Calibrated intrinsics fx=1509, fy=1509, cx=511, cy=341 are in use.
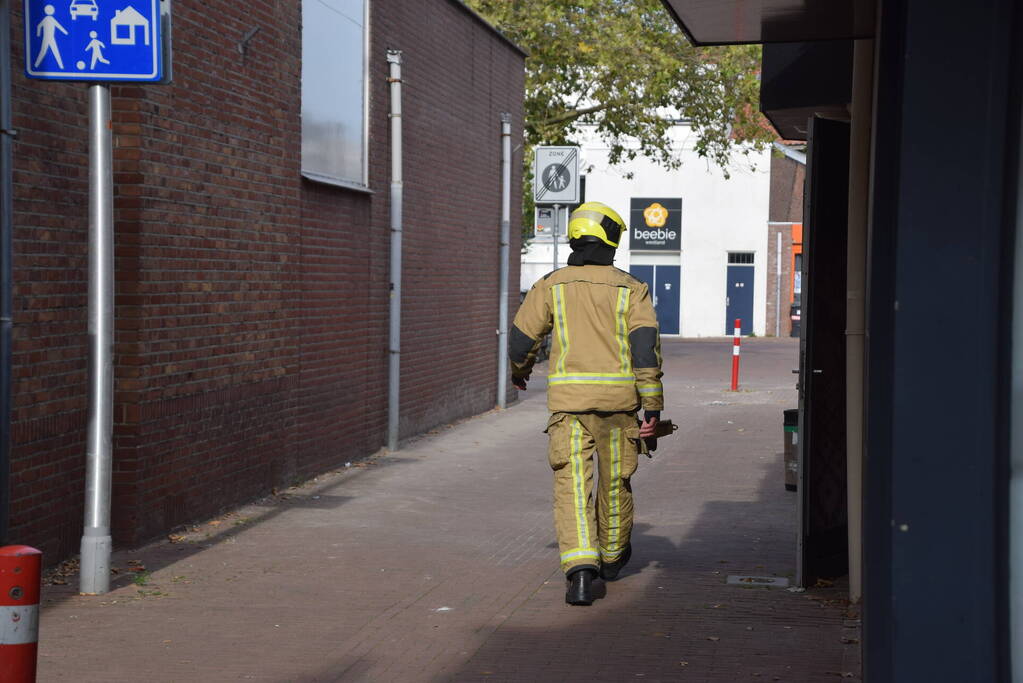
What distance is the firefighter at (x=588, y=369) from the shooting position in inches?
285

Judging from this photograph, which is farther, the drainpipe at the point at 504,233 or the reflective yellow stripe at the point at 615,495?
the drainpipe at the point at 504,233

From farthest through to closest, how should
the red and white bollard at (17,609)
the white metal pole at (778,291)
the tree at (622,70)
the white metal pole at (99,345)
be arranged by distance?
the white metal pole at (778,291)
the tree at (622,70)
the white metal pole at (99,345)
the red and white bollard at (17,609)

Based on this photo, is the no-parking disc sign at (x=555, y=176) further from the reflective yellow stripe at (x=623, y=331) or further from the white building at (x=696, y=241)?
the white building at (x=696, y=241)

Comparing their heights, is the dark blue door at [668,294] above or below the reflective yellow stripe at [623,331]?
below

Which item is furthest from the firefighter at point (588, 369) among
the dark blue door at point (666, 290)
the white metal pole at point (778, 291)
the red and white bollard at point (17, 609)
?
the dark blue door at point (666, 290)

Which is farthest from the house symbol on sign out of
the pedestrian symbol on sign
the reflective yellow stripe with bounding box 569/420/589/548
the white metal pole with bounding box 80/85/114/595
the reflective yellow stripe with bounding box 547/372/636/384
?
the reflective yellow stripe with bounding box 569/420/589/548

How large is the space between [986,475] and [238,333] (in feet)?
23.5

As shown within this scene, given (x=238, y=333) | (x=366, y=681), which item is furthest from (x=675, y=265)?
A: (x=366, y=681)

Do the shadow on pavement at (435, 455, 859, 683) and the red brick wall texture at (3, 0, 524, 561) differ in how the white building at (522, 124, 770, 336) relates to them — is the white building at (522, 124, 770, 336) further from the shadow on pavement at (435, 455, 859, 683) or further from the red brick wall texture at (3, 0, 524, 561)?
the shadow on pavement at (435, 455, 859, 683)

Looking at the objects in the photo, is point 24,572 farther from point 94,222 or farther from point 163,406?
point 163,406

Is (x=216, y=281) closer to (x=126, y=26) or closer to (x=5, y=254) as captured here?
(x=126, y=26)

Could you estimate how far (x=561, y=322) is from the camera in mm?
7293

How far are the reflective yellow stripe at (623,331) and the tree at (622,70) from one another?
17.5m

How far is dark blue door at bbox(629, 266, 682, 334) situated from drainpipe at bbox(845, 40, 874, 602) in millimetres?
38332
